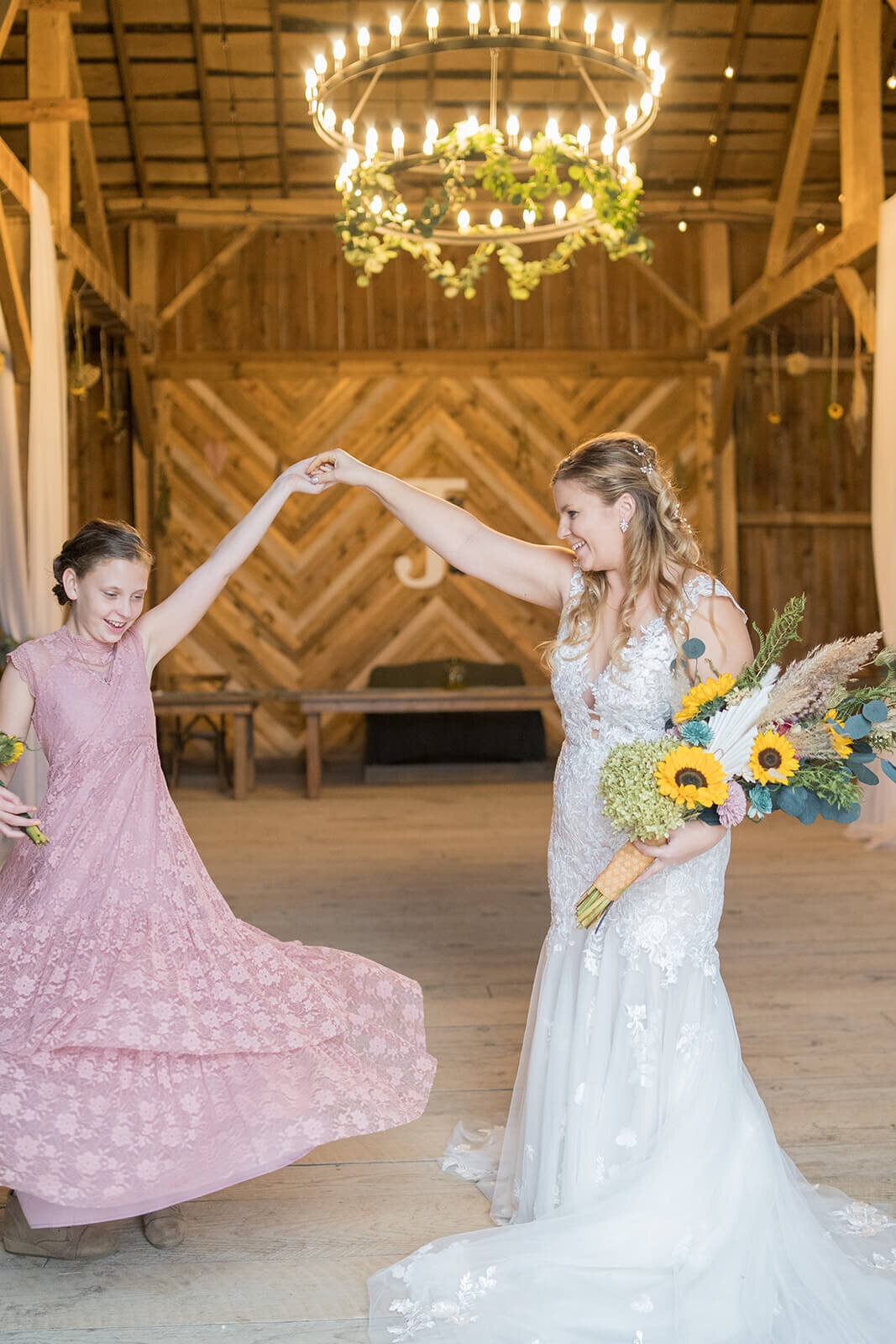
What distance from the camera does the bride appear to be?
1945mm

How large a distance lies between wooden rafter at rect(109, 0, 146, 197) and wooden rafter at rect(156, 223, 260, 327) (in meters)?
0.75

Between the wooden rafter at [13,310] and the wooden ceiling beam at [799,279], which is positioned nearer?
the wooden rafter at [13,310]

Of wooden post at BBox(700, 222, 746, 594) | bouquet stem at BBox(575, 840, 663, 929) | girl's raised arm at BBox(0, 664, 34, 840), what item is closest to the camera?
bouquet stem at BBox(575, 840, 663, 929)

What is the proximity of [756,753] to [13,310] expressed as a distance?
4.80 metres

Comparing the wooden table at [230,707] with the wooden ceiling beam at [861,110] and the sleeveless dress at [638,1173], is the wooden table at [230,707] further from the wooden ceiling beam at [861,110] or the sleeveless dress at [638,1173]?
the sleeveless dress at [638,1173]

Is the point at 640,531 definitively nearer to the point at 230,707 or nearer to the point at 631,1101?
the point at 631,1101

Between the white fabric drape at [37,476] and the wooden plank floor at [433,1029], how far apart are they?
1.39 meters

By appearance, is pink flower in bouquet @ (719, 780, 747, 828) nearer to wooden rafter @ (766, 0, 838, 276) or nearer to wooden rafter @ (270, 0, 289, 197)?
wooden rafter @ (766, 0, 838, 276)

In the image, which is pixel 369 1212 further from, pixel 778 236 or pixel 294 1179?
pixel 778 236

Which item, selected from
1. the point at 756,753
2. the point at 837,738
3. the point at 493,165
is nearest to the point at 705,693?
the point at 756,753

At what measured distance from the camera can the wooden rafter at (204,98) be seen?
8328 millimetres

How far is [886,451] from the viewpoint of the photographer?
19.3 feet

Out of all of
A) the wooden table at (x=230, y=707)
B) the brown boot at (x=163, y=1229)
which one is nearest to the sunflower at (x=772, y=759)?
the brown boot at (x=163, y=1229)

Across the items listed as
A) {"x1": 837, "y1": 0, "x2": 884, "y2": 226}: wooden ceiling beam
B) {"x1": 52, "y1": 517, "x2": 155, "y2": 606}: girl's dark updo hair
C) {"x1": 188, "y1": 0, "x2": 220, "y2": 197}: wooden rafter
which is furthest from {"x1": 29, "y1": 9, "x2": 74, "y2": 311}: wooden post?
{"x1": 52, "y1": 517, "x2": 155, "y2": 606}: girl's dark updo hair
